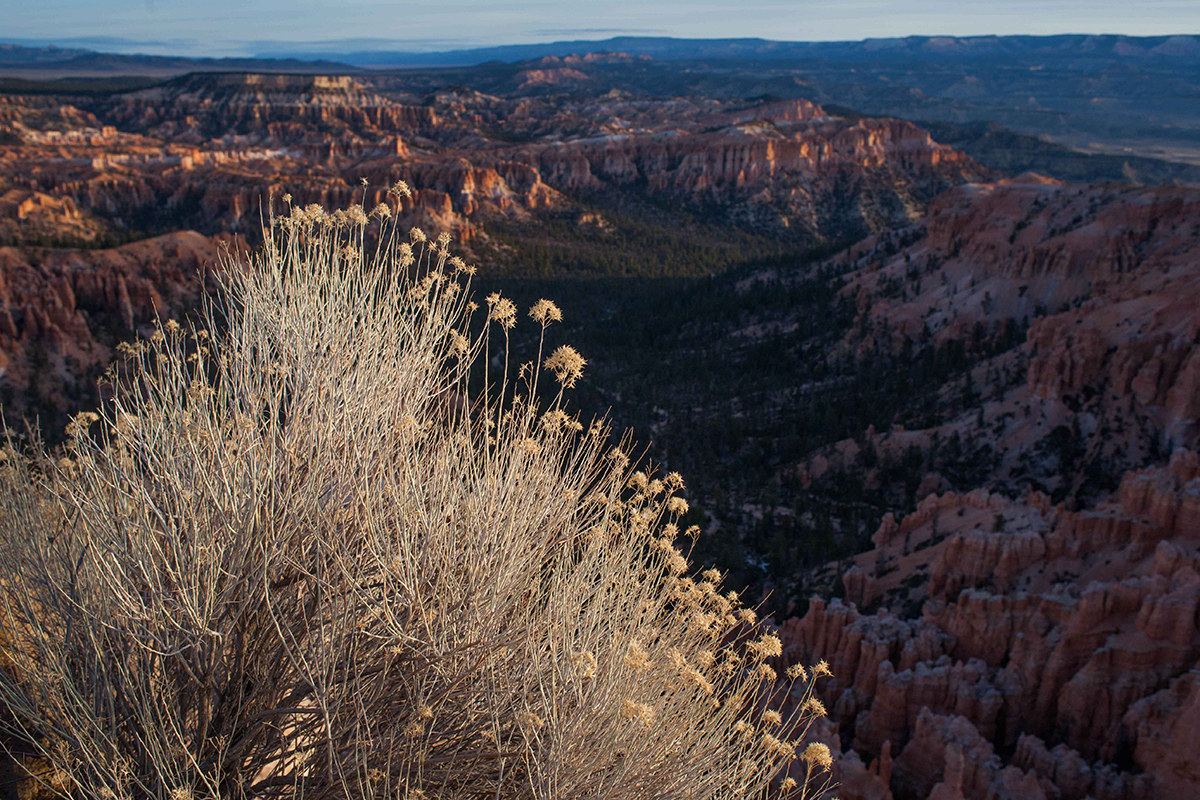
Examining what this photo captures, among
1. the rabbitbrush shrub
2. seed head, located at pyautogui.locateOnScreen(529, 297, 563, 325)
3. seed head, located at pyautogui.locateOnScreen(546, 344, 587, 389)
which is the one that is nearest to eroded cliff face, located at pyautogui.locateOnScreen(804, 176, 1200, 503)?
the rabbitbrush shrub

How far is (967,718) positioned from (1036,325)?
24121 millimetres

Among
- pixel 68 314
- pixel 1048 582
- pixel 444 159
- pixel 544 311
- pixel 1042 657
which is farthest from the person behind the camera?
pixel 444 159

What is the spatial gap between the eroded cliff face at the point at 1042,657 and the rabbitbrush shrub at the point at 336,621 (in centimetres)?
957

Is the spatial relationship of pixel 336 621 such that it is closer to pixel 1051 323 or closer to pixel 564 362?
pixel 564 362

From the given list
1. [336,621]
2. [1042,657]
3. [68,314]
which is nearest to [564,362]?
[336,621]

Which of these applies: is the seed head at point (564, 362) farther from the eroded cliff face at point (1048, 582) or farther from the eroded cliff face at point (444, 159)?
the eroded cliff face at point (444, 159)

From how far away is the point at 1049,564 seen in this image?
17484 millimetres

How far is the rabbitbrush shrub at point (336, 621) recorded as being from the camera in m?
5.29

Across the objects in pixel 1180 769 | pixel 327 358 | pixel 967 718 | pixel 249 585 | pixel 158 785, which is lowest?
pixel 967 718

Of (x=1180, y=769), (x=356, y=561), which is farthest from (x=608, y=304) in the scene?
(x=356, y=561)

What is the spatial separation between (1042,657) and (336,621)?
48.6ft

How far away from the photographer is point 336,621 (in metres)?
5.38

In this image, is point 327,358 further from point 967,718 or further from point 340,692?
point 967,718

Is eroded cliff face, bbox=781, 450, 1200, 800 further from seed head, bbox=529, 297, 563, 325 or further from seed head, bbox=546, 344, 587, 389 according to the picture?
seed head, bbox=529, 297, 563, 325
